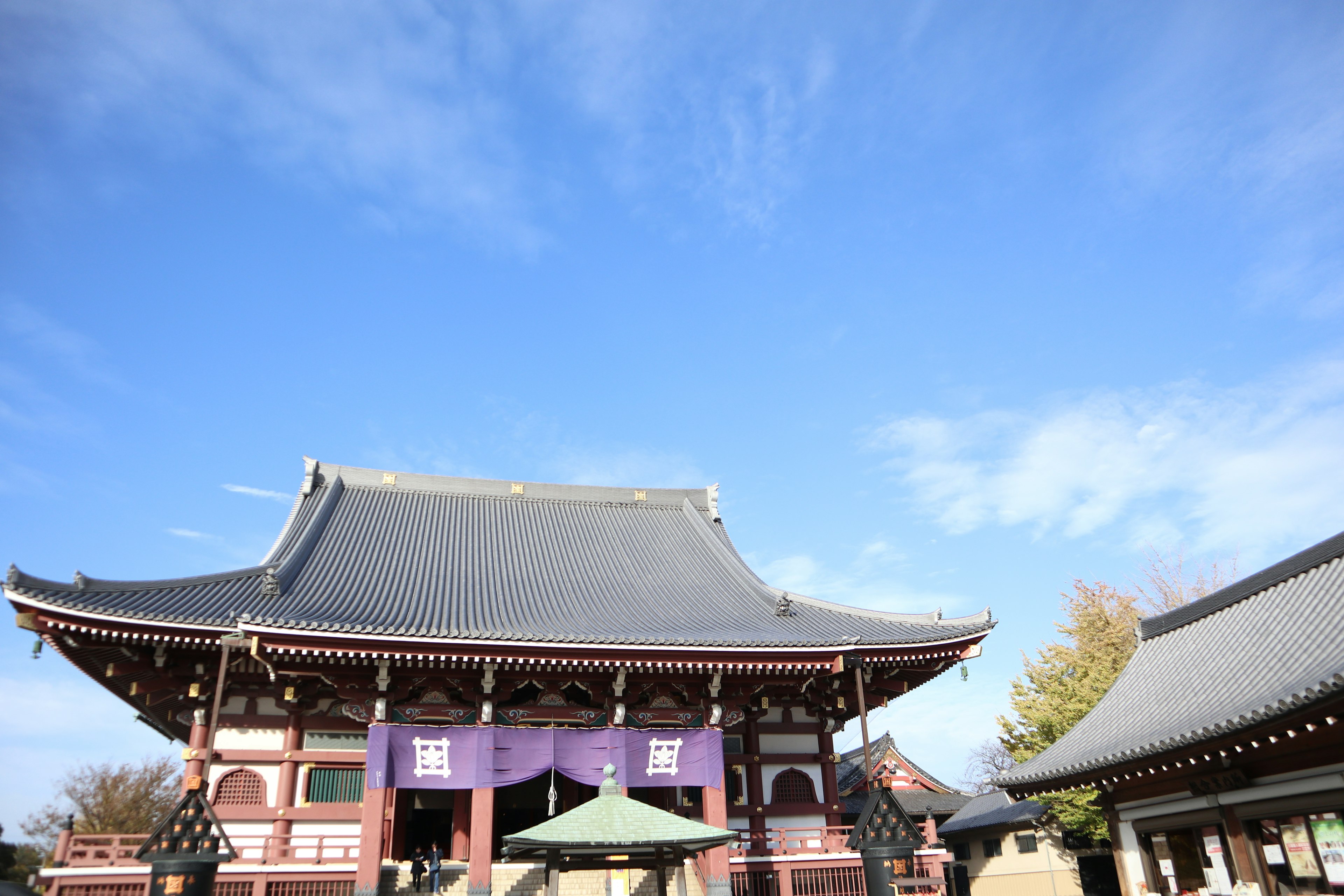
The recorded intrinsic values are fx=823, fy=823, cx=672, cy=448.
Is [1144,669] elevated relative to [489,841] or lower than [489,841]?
elevated

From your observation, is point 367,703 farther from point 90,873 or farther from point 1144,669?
point 1144,669

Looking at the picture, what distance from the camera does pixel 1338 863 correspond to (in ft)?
34.6

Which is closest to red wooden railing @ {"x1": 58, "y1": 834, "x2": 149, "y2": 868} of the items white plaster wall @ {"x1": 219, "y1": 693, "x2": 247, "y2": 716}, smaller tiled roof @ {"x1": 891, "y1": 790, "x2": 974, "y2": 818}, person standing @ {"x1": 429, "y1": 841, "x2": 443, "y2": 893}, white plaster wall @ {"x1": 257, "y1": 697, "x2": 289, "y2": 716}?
white plaster wall @ {"x1": 219, "y1": 693, "x2": 247, "y2": 716}

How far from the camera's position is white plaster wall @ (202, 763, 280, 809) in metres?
14.7

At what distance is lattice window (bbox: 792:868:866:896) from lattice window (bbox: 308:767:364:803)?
8.12m

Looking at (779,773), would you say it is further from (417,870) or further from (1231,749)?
(1231,749)

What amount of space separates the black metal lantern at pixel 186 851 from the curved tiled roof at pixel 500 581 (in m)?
2.88

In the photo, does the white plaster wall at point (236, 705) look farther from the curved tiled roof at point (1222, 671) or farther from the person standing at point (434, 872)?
the curved tiled roof at point (1222, 671)

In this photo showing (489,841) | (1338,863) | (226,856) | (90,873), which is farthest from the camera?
(489,841)

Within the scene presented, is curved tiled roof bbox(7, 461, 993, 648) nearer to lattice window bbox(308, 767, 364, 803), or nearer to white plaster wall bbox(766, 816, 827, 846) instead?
lattice window bbox(308, 767, 364, 803)

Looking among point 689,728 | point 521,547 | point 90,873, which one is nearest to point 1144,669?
point 689,728

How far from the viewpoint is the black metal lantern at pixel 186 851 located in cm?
1091

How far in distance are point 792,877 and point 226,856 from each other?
372 inches

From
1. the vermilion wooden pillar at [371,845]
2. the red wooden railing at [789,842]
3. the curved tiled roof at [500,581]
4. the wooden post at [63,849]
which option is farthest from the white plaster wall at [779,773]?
the wooden post at [63,849]
